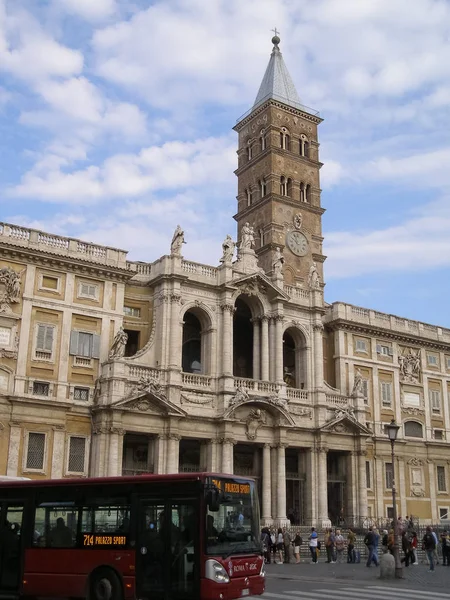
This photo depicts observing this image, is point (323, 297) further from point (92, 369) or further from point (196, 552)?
point (196, 552)

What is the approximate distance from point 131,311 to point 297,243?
55.2 feet

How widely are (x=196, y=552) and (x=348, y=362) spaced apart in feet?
121

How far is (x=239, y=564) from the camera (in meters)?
15.1

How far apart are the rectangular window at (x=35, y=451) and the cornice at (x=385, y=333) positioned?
22804 millimetres

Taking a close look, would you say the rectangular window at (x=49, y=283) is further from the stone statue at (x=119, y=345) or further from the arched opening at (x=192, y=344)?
the arched opening at (x=192, y=344)

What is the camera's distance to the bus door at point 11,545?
645 inches

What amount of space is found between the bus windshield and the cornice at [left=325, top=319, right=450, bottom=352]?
34.9 metres

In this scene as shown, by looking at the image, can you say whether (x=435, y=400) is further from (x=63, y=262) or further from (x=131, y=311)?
(x=63, y=262)

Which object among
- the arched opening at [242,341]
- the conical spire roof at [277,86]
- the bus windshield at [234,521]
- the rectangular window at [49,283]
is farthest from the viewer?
the conical spire roof at [277,86]

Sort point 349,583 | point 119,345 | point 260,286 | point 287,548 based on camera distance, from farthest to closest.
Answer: point 260,286, point 119,345, point 287,548, point 349,583

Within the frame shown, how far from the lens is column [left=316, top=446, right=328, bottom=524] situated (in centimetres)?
4319

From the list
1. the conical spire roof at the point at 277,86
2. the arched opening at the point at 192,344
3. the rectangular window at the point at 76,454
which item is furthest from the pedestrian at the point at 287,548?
the conical spire roof at the point at 277,86

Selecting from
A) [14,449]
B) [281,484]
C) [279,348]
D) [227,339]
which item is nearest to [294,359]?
[279,348]

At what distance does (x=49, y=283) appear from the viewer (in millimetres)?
38781
